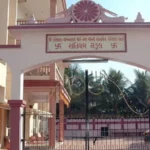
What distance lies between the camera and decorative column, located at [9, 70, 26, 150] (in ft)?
27.6

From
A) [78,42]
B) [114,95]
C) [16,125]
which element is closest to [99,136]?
[16,125]

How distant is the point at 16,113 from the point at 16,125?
0.31 metres

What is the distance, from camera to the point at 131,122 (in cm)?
2730

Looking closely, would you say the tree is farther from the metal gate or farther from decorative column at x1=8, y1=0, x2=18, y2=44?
decorative column at x1=8, y1=0, x2=18, y2=44

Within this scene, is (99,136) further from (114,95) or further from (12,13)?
(114,95)

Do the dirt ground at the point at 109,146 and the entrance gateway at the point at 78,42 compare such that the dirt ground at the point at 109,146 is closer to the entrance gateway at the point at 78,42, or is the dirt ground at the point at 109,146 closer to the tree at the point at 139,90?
the entrance gateway at the point at 78,42

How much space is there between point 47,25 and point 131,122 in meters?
20.2

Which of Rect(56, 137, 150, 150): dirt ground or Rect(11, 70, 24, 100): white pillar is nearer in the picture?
Rect(11, 70, 24, 100): white pillar

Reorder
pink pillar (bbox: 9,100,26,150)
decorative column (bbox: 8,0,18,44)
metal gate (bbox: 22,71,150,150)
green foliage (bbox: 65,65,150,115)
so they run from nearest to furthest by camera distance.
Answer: pink pillar (bbox: 9,100,26,150)
metal gate (bbox: 22,71,150,150)
decorative column (bbox: 8,0,18,44)
green foliage (bbox: 65,65,150,115)

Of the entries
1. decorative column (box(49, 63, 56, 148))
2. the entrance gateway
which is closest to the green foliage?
decorative column (box(49, 63, 56, 148))

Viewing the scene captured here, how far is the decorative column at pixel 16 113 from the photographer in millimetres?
8401

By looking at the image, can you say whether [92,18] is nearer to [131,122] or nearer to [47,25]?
[47,25]

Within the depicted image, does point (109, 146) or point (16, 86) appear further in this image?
point (109, 146)

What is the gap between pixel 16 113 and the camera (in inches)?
334
